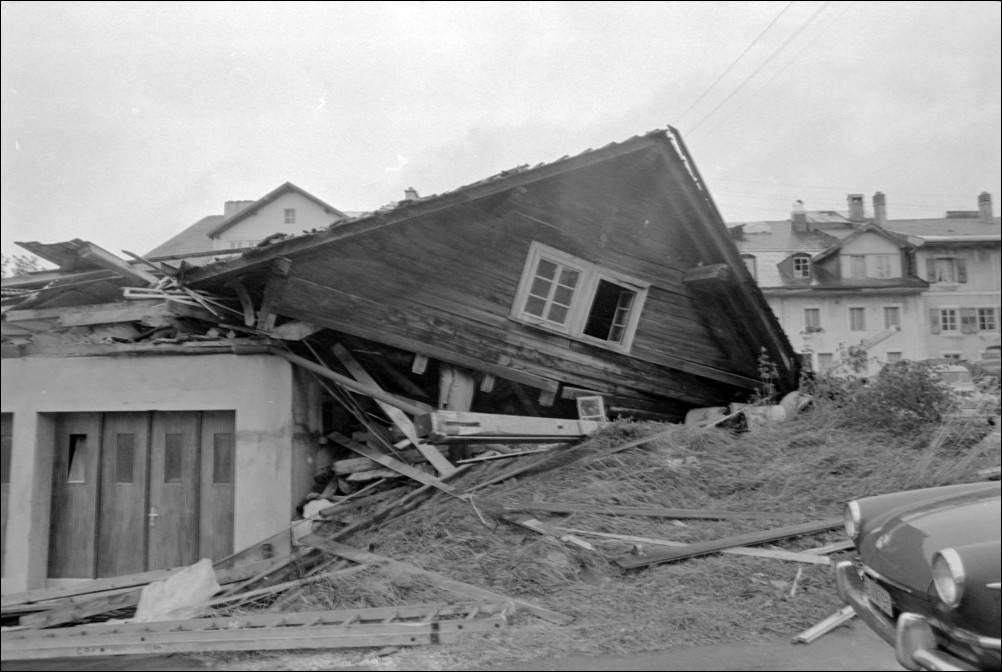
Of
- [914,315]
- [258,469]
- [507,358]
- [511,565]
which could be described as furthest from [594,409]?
[914,315]

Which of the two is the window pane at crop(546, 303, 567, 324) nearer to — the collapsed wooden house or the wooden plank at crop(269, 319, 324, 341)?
the collapsed wooden house

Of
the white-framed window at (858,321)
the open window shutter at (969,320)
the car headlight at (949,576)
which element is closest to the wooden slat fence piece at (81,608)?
the car headlight at (949,576)

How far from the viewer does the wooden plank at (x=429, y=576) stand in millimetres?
5598

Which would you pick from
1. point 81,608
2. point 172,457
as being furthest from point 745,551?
point 172,457

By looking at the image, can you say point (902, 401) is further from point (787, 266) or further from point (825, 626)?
point (787, 266)

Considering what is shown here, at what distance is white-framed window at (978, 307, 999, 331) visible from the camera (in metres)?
38.0

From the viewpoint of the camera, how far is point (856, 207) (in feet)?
144

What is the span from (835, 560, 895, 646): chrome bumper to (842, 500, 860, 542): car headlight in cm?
21

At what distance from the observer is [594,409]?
10227mm

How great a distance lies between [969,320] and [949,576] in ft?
138

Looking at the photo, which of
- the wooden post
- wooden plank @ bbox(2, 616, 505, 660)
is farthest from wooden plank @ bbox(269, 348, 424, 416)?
wooden plank @ bbox(2, 616, 505, 660)

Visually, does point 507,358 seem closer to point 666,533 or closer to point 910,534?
point 666,533

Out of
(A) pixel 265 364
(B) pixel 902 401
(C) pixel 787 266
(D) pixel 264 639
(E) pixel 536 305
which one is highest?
(C) pixel 787 266

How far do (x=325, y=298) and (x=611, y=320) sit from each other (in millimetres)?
4927
